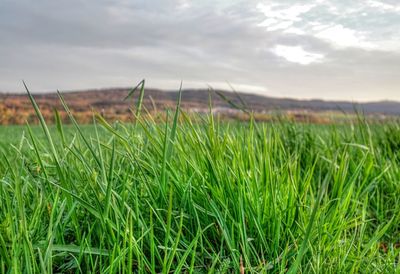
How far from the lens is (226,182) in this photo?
1.57 meters

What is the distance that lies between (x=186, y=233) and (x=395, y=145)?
2788 millimetres

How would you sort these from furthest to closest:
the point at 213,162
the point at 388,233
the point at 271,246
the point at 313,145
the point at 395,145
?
the point at 395,145
the point at 313,145
the point at 388,233
the point at 213,162
the point at 271,246

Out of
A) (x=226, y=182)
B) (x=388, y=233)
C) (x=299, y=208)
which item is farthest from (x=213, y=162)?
(x=388, y=233)

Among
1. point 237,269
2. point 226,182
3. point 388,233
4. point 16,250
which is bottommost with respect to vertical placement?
point 388,233

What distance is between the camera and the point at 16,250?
1.15 metres

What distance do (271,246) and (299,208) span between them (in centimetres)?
19

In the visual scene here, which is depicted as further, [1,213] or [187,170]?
[187,170]

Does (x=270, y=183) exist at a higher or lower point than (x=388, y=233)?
higher

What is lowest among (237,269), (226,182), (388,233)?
(388,233)

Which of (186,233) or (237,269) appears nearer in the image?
(237,269)

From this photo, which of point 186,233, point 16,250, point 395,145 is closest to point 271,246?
point 186,233

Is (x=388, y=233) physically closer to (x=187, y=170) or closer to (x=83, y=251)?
(x=187, y=170)

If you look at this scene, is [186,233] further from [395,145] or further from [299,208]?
[395,145]

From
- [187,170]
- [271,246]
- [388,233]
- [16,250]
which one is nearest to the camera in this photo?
[16,250]
